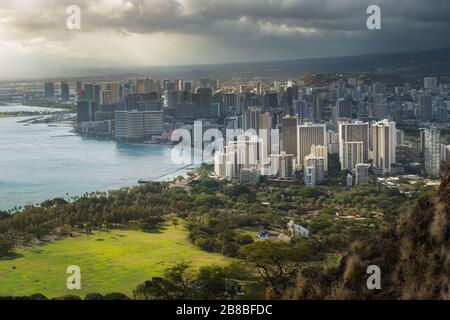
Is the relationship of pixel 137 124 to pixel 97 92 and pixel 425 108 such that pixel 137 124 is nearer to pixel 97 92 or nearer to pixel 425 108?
pixel 97 92

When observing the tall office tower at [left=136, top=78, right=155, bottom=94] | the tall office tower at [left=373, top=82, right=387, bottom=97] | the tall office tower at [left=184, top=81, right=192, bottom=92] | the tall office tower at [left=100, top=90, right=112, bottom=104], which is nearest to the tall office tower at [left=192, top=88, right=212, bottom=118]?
the tall office tower at [left=184, top=81, right=192, bottom=92]

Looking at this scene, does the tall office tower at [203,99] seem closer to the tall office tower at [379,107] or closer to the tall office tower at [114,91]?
the tall office tower at [114,91]

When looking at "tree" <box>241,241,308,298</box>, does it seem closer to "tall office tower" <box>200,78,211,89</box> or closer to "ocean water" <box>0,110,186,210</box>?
"ocean water" <box>0,110,186,210</box>

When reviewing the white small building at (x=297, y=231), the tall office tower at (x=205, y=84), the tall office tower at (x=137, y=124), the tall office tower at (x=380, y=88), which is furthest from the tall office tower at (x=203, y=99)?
the white small building at (x=297, y=231)
